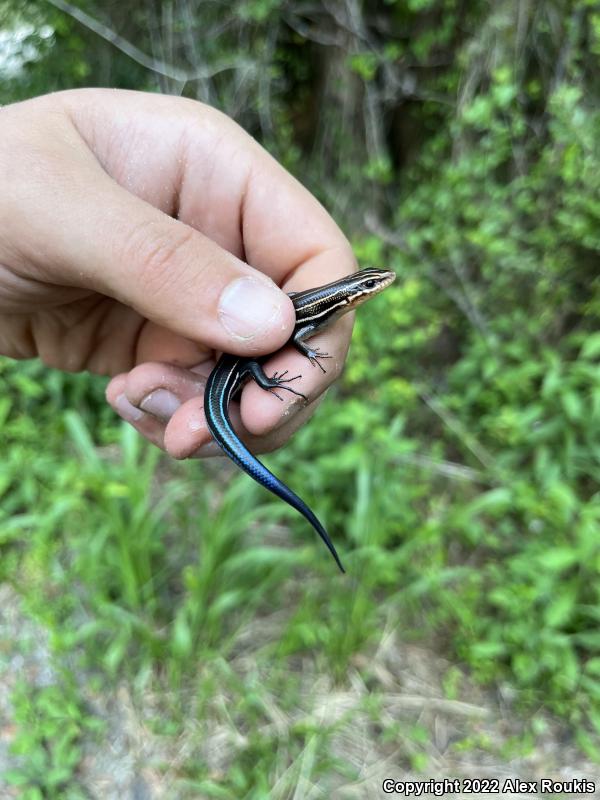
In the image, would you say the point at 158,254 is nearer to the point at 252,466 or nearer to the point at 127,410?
the point at 252,466

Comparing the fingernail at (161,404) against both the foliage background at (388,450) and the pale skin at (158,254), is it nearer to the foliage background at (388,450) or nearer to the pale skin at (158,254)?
the pale skin at (158,254)

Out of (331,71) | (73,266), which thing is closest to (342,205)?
(331,71)

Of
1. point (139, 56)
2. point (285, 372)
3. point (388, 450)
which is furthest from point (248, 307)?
point (139, 56)

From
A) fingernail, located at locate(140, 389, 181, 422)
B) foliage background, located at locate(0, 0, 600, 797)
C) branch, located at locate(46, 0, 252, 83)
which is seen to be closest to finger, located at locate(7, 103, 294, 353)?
fingernail, located at locate(140, 389, 181, 422)

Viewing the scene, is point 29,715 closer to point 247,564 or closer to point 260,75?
point 247,564

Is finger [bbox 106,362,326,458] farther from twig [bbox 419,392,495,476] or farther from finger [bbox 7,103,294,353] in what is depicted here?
twig [bbox 419,392,495,476]
